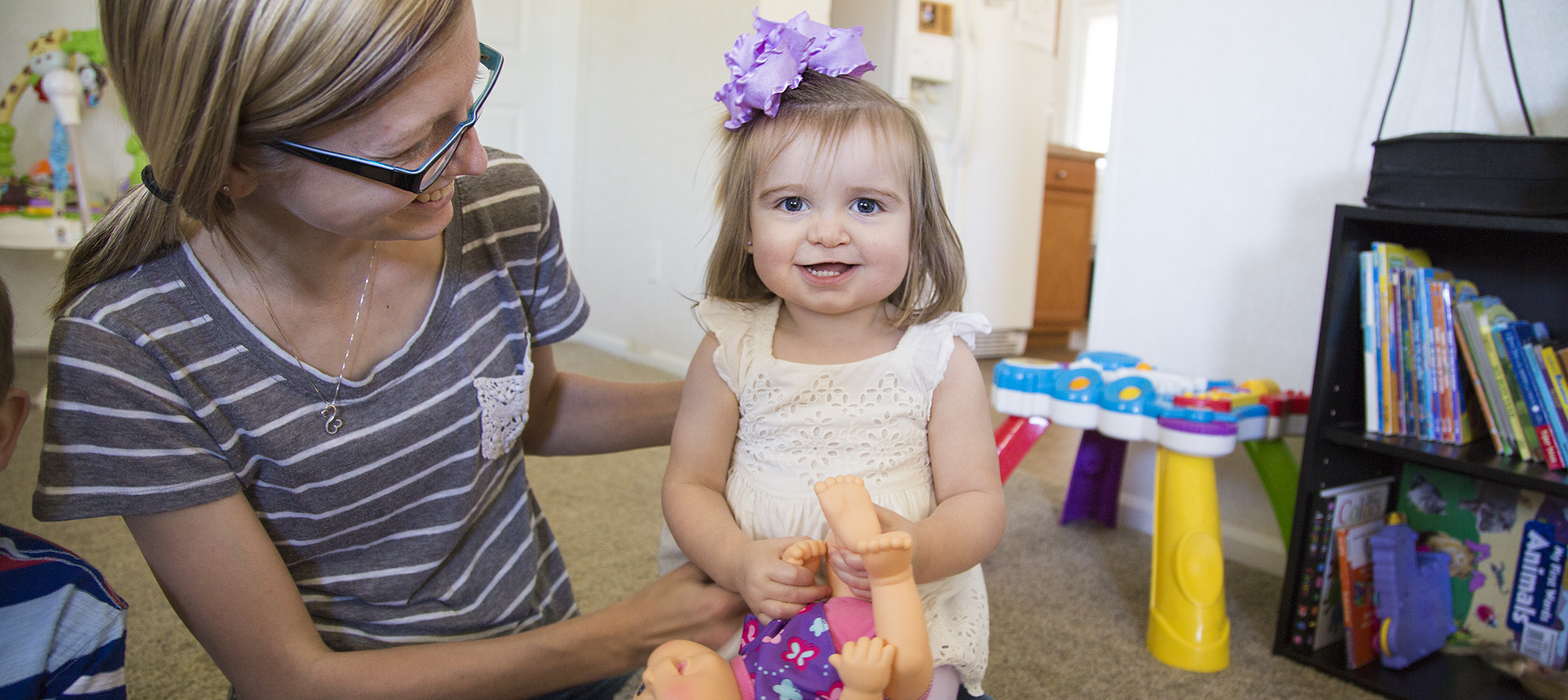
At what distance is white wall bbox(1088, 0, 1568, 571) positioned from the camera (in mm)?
1504

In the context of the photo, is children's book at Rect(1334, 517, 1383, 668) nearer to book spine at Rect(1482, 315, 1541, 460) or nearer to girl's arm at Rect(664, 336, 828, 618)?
book spine at Rect(1482, 315, 1541, 460)

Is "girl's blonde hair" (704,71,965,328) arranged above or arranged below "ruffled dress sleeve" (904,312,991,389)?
above

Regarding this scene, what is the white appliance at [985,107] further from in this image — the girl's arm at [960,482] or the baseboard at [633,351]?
the girl's arm at [960,482]

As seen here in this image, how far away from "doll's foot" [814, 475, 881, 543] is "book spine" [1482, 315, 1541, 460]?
1.18 m

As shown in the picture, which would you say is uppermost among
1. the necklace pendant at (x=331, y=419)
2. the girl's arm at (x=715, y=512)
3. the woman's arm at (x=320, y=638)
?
the necklace pendant at (x=331, y=419)

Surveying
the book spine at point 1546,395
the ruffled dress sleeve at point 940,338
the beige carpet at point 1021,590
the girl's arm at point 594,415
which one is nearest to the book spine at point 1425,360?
the book spine at point 1546,395

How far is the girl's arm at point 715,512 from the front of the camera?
0.69 m

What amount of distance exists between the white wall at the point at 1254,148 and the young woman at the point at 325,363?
1.40 m

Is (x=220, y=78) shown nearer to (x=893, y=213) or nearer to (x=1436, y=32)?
(x=893, y=213)

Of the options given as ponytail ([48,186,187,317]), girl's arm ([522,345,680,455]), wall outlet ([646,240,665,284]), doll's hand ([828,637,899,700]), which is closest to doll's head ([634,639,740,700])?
doll's hand ([828,637,899,700])

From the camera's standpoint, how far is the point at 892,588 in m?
0.63

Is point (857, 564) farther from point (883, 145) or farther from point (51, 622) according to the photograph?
point (51, 622)

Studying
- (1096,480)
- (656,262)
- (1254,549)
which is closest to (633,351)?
(656,262)

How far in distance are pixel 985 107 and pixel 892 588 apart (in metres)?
3.42
